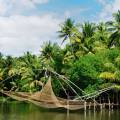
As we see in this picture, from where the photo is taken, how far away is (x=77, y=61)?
3406cm

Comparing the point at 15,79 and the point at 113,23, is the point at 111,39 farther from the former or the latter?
the point at 15,79

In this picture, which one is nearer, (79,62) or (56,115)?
(56,115)

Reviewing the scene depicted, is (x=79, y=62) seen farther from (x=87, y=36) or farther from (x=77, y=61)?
(x=87, y=36)

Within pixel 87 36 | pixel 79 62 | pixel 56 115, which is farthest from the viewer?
pixel 87 36

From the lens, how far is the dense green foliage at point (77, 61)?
106ft

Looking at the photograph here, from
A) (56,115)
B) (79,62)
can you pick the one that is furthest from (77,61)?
(56,115)

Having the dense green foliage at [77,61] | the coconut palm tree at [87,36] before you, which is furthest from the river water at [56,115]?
the coconut palm tree at [87,36]

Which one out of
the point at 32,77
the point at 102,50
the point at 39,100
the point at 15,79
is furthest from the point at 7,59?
the point at 39,100

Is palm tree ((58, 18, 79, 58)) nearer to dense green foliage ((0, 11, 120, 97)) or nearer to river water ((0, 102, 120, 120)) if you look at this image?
dense green foliage ((0, 11, 120, 97))

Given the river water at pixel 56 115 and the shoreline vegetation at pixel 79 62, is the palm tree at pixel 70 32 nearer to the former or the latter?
the shoreline vegetation at pixel 79 62

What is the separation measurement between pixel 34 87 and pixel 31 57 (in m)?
4.85

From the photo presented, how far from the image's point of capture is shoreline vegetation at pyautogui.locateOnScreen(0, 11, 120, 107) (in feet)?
106

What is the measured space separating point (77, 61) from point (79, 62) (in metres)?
0.68

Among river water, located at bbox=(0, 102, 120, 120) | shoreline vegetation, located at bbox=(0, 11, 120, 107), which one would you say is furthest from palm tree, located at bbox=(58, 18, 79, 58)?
river water, located at bbox=(0, 102, 120, 120)
